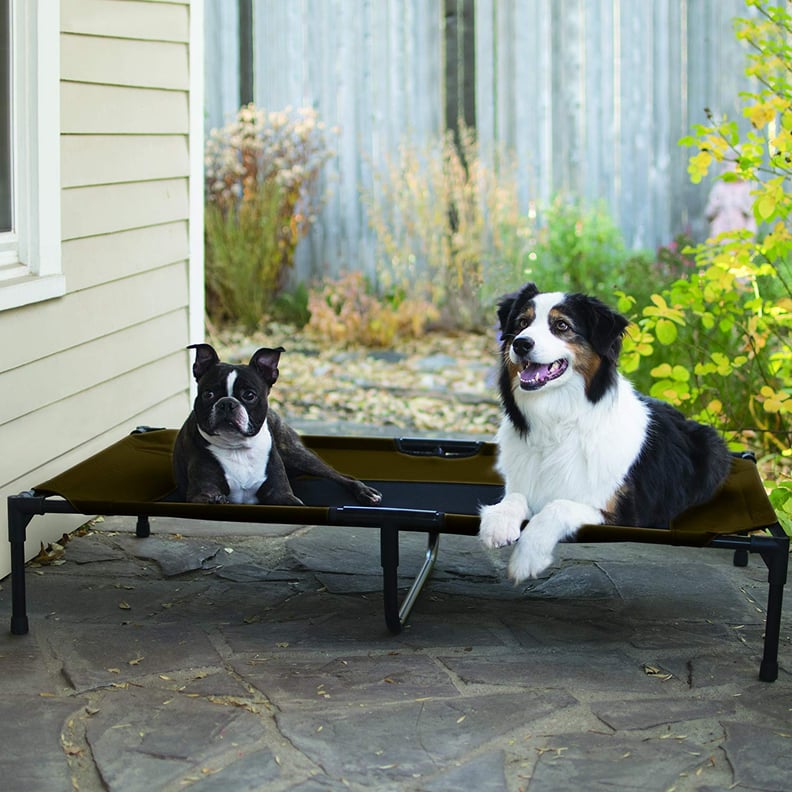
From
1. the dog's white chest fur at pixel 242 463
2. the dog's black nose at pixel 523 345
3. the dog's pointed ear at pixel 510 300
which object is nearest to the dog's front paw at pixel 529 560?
the dog's black nose at pixel 523 345

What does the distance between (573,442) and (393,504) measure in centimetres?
66

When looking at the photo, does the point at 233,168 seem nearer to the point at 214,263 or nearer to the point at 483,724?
the point at 214,263

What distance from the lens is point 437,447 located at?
4203mm

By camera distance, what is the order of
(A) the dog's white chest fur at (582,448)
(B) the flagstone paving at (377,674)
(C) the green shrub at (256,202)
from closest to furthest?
1. (B) the flagstone paving at (377,674)
2. (A) the dog's white chest fur at (582,448)
3. (C) the green shrub at (256,202)

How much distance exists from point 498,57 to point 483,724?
23.1 ft

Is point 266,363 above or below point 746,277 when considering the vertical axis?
below

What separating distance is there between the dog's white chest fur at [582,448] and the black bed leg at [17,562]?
4.69ft

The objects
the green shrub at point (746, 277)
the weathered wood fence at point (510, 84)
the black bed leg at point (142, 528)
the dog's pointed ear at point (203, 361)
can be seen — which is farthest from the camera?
the weathered wood fence at point (510, 84)

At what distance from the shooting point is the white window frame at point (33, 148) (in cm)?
385

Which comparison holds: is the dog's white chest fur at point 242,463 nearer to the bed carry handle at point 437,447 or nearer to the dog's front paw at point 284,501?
the dog's front paw at point 284,501

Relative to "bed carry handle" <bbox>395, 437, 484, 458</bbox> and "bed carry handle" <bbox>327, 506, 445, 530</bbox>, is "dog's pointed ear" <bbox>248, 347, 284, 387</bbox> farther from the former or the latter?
"bed carry handle" <bbox>395, 437, 484, 458</bbox>

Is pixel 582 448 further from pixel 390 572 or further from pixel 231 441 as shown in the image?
pixel 231 441

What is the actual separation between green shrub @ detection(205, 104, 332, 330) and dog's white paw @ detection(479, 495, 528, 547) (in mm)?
5574

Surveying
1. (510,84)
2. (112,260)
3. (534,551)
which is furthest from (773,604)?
(510,84)
